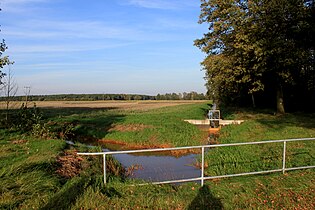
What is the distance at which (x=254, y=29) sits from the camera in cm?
1962

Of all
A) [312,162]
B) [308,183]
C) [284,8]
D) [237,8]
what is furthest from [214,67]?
[308,183]

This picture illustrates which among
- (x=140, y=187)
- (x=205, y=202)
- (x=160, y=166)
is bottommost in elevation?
(x=160, y=166)

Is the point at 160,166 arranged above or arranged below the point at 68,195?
below

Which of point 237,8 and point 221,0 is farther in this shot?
point 221,0

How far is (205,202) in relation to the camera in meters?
6.12

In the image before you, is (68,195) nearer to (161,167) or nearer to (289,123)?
(161,167)

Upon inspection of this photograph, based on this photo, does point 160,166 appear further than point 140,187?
Yes

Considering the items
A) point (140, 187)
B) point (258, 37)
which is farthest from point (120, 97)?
point (140, 187)

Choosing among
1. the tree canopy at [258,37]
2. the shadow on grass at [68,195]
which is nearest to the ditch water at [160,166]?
the shadow on grass at [68,195]

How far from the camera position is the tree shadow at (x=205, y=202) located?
231 inches

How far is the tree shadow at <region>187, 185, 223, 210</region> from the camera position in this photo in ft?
19.2

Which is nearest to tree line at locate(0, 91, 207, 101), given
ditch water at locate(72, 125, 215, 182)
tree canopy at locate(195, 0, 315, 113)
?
tree canopy at locate(195, 0, 315, 113)

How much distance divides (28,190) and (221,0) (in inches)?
842

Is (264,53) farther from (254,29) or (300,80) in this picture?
(300,80)
